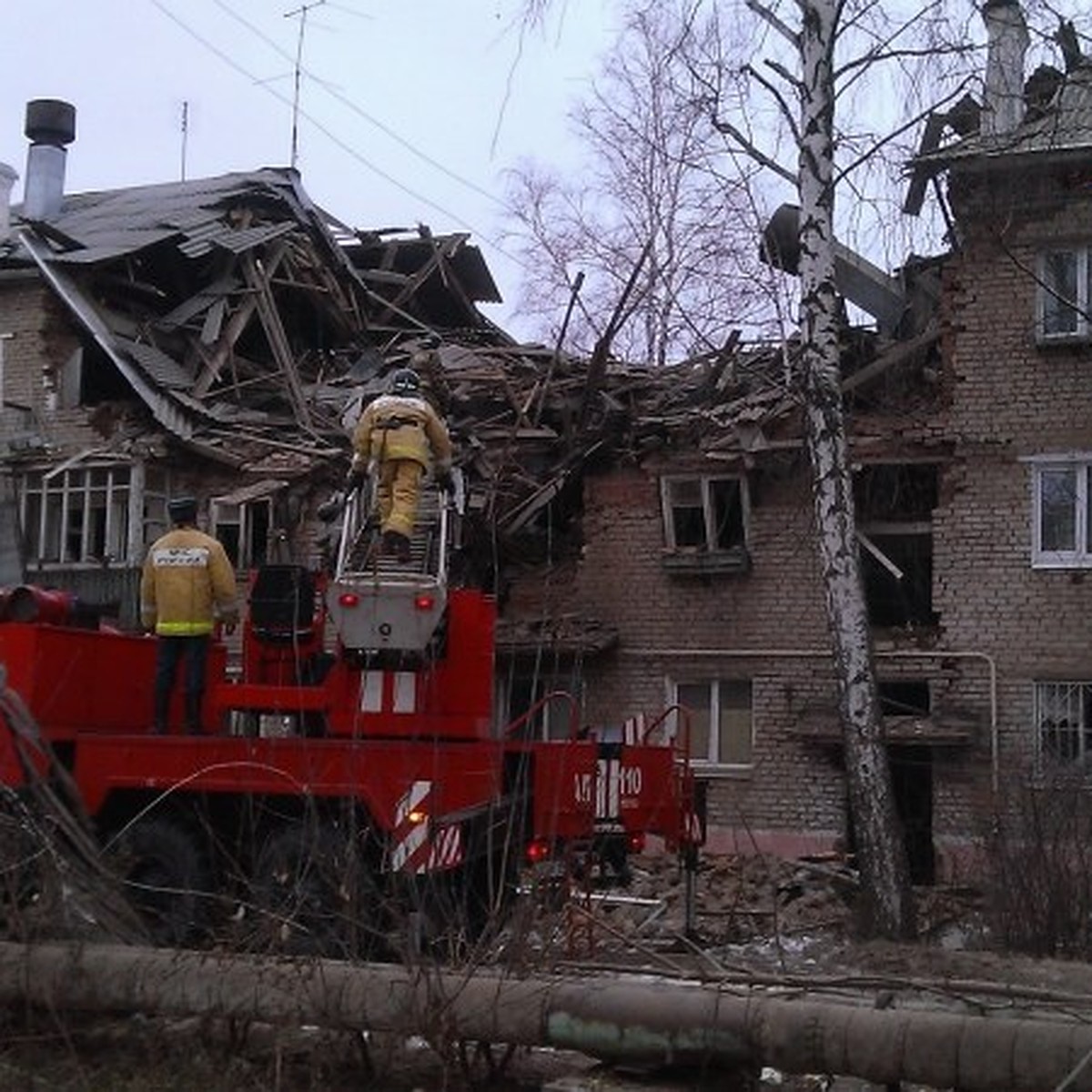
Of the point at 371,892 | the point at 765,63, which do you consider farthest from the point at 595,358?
the point at 371,892

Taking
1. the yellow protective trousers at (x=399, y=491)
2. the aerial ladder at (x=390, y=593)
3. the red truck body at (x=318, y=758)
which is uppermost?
the yellow protective trousers at (x=399, y=491)

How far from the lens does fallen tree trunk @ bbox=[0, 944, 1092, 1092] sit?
4988 millimetres

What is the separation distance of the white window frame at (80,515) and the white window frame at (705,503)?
7.11 m

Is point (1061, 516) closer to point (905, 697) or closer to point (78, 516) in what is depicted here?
point (905, 697)

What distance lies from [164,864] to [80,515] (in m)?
13.7

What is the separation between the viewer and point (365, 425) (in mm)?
9539

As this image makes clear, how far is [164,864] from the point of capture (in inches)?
344

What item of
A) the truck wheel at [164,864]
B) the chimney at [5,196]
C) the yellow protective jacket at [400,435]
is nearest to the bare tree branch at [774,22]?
the yellow protective jacket at [400,435]

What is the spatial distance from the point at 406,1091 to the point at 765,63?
9316 mm

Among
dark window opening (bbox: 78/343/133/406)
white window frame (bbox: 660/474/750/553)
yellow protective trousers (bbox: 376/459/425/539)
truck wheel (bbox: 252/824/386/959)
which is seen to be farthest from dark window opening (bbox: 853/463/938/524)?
truck wheel (bbox: 252/824/386/959)

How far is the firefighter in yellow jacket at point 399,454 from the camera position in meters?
9.41

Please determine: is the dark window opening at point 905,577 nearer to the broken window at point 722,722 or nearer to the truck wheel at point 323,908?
the broken window at point 722,722

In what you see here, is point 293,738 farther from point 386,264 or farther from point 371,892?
point 386,264

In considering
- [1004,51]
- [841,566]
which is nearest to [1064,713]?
[841,566]
